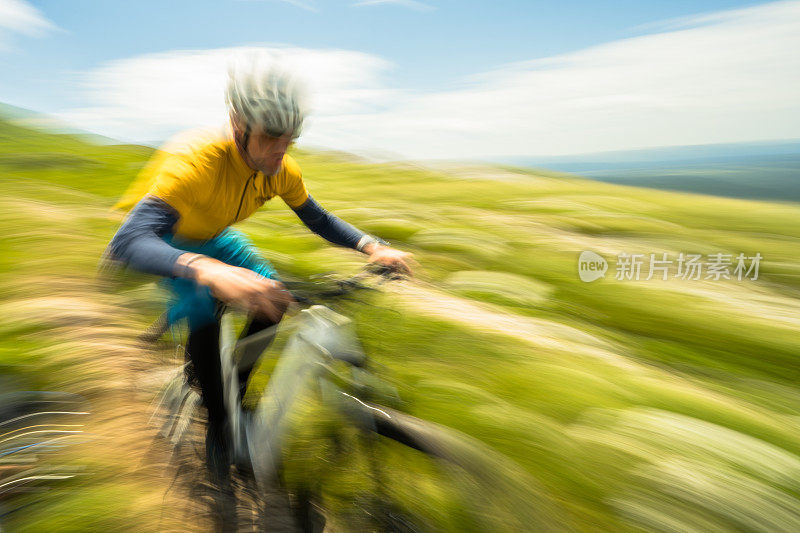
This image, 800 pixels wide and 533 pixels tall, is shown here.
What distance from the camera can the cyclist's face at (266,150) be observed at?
184 cm

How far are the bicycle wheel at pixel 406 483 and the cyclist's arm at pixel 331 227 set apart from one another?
33.9 inches

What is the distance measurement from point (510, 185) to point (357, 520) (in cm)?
2057

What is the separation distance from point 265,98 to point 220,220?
2.17 feet

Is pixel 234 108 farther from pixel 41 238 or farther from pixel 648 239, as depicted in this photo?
pixel 648 239

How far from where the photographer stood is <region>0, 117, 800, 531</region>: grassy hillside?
2412 mm

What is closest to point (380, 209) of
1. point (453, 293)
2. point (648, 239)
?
point (648, 239)

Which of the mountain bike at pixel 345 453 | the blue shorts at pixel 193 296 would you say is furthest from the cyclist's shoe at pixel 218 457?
the blue shorts at pixel 193 296

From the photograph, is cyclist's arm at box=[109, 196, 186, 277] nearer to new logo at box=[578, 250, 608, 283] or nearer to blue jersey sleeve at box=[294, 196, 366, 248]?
blue jersey sleeve at box=[294, 196, 366, 248]

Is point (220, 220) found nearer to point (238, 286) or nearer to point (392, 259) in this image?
point (238, 286)

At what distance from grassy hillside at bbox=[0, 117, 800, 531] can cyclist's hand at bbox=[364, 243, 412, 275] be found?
272 millimetres

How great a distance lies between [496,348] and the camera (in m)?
4.37

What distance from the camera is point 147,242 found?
5.30ft

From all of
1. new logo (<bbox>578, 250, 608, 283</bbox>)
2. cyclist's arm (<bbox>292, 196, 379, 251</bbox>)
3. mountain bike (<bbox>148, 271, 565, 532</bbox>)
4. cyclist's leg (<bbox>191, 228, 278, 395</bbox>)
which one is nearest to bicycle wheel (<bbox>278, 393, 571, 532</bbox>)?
mountain bike (<bbox>148, 271, 565, 532</bbox>)

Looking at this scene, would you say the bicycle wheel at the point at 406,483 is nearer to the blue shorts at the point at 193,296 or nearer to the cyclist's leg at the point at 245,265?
the cyclist's leg at the point at 245,265
